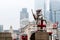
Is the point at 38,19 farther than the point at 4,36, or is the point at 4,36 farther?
the point at 38,19

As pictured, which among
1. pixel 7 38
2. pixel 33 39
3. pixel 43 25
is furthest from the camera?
pixel 43 25

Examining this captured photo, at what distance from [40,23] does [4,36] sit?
86.6 inches

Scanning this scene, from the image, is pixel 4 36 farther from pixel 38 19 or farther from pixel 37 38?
pixel 38 19

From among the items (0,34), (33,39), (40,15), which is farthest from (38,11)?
(0,34)

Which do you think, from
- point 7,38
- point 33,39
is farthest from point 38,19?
point 7,38

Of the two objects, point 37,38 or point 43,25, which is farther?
point 43,25

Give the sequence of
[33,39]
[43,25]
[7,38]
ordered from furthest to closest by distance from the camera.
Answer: [43,25] < [33,39] < [7,38]

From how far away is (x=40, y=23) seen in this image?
34.8 ft

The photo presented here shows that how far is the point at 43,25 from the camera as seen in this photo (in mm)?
10461

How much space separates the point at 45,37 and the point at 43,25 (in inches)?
52.9

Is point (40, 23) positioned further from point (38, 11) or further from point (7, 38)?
point (7, 38)

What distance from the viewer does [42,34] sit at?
9211 millimetres

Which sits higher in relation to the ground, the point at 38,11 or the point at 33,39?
the point at 38,11

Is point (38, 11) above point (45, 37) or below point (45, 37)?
above
